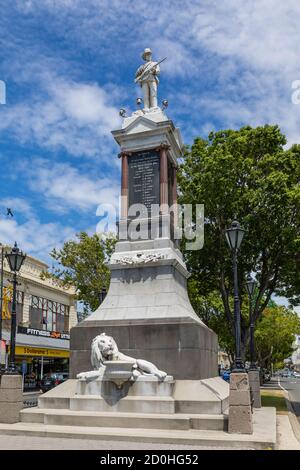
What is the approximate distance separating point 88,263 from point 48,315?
22.1m

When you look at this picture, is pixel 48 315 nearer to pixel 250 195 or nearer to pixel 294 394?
pixel 294 394

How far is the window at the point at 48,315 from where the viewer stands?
51.0m

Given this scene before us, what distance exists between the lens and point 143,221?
56.1 feet

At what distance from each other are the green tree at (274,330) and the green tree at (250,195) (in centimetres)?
2998

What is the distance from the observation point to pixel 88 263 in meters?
34.2

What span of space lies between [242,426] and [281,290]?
1782cm

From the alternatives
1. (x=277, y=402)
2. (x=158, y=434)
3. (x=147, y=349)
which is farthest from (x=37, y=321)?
(x=158, y=434)

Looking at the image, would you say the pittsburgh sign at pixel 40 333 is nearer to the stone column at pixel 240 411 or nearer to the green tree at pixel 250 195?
the green tree at pixel 250 195

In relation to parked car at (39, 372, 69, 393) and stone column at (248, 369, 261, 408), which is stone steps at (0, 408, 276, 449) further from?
parked car at (39, 372, 69, 393)

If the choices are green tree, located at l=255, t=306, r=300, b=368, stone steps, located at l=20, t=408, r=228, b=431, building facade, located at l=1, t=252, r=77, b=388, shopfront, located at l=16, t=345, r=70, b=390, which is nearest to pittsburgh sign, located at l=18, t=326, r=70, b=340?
building facade, located at l=1, t=252, r=77, b=388

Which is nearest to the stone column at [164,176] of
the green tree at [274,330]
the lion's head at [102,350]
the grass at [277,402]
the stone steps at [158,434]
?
the lion's head at [102,350]

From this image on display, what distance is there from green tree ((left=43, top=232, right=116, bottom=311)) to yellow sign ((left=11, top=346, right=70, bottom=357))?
9.55 metres

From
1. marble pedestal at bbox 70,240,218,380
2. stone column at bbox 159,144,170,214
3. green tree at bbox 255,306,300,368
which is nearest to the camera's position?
marble pedestal at bbox 70,240,218,380

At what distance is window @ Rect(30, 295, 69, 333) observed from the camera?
167ft
